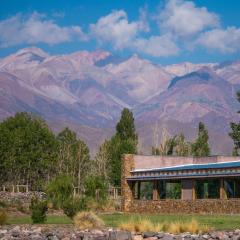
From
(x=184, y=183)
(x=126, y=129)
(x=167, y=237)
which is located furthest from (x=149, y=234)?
(x=126, y=129)

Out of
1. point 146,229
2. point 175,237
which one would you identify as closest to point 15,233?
point 146,229

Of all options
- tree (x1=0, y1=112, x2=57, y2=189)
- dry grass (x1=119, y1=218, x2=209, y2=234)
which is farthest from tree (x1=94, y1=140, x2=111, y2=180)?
dry grass (x1=119, y1=218, x2=209, y2=234)

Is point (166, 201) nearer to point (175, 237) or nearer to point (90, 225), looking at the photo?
point (90, 225)

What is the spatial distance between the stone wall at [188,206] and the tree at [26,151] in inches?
814

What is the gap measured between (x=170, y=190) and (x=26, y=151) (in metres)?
19.6

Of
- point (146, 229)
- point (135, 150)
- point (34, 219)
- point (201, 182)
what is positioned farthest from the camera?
point (135, 150)

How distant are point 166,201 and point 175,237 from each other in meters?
29.2

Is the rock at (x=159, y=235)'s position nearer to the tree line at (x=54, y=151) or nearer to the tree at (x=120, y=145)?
the tree line at (x=54, y=151)

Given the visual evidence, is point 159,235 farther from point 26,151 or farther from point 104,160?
point 104,160

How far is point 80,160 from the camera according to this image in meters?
82.9

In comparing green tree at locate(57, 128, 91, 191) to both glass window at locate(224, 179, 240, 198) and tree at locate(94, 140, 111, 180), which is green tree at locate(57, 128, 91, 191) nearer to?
tree at locate(94, 140, 111, 180)

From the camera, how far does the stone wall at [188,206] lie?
4291 centimetres

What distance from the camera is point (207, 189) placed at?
53.9 metres

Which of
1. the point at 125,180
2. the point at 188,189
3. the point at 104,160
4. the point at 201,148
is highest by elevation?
the point at 201,148
